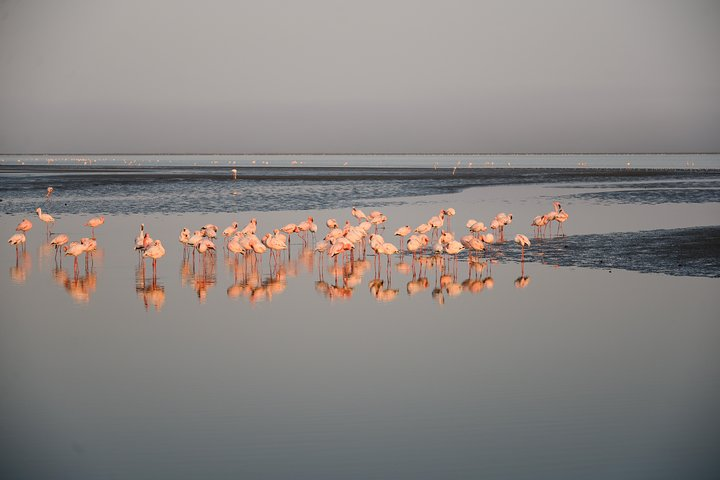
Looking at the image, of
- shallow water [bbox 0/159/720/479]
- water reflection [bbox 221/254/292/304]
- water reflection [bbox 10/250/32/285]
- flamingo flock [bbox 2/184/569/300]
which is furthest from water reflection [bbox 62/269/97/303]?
water reflection [bbox 221/254/292/304]

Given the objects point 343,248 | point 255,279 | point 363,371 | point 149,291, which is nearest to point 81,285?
point 149,291

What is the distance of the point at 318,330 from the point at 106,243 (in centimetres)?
1165

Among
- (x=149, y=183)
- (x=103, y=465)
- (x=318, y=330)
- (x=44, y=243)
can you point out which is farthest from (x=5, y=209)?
(x=103, y=465)

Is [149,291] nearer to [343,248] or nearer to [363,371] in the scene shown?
[343,248]

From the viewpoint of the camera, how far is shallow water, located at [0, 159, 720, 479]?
7.08 metres

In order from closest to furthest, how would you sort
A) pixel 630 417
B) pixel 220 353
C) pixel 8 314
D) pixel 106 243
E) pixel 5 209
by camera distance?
pixel 630 417 → pixel 220 353 → pixel 8 314 → pixel 106 243 → pixel 5 209

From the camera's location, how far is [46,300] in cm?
1402

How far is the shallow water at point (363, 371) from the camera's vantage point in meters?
7.08

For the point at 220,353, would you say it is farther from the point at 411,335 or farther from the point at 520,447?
the point at 520,447

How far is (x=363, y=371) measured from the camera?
940 cm

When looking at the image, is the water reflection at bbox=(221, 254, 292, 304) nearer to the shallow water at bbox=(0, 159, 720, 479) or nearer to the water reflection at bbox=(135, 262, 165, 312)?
the shallow water at bbox=(0, 159, 720, 479)

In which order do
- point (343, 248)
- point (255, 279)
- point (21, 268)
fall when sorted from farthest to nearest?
point (21, 268) < point (343, 248) < point (255, 279)

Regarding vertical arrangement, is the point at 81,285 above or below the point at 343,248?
below

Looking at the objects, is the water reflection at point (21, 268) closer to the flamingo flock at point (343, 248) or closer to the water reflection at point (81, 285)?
the flamingo flock at point (343, 248)
